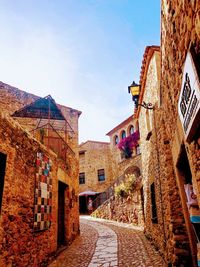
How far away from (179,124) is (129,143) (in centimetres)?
2062

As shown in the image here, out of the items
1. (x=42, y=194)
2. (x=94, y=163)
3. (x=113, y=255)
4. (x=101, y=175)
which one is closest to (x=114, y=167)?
(x=101, y=175)

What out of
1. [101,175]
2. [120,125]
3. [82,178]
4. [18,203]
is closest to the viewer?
[18,203]

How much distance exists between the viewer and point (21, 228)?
14.5 feet

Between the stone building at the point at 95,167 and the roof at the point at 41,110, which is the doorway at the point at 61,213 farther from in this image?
the stone building at the point at 95,167

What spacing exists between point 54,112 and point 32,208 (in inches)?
198

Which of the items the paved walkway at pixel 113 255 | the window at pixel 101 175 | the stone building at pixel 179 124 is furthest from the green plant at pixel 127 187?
the window at pixel 101 175

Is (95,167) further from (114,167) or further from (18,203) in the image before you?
(18,203)

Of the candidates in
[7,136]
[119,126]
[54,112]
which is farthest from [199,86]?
[119,126]

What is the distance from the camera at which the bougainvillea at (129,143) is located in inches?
911

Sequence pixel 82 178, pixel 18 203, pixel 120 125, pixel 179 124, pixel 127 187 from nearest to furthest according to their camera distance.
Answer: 1. pixel 179 124
2. pixel 18 203
3. pixel 127 187
4. pixel 120 125
5. pixel 82 178

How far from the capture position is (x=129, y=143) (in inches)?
928

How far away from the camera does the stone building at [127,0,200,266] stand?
198cm

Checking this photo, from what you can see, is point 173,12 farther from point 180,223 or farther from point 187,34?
point 180,223

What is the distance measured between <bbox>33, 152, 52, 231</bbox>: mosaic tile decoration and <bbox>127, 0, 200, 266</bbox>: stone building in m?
2.98
